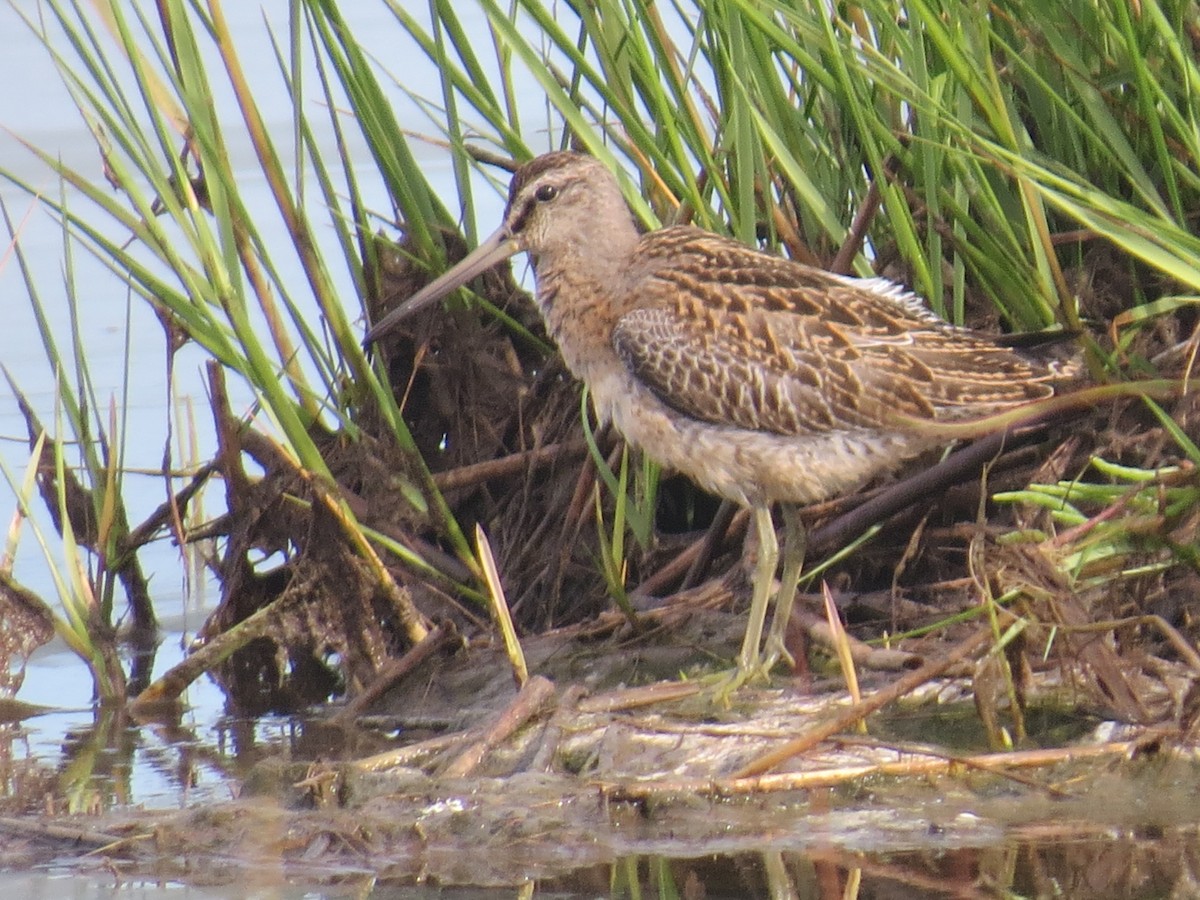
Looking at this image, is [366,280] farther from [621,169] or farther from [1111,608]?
[1111,608]

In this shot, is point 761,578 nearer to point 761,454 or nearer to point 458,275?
point 761,454

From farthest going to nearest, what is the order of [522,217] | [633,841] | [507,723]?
[522,217]
[507,723]
[633,841]

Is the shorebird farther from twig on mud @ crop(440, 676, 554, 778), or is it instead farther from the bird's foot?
twig on mud @ crop(440, 676, 554, 778)

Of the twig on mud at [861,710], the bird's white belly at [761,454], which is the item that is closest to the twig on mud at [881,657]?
the twig on mud at [861,710]

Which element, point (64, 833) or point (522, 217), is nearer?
point (64, 833)

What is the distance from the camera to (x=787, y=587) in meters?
4.59

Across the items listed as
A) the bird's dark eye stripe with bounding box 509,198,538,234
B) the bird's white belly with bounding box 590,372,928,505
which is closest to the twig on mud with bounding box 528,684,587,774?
the bird's white belly with bounding box 590,372,928,505

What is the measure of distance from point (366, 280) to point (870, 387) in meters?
1.59

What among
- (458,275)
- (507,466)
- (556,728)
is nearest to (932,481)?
(556,728)

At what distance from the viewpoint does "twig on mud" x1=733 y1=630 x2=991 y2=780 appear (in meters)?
3.72

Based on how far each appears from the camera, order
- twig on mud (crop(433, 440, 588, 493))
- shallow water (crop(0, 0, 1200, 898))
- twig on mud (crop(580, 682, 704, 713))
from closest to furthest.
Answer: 1. shallow water (crop(0, 0, 1200, 898))
2. twig on mud (crop(580, 682, 704, 713))
3. twig on mud (crop(433, 440, 588, 493))

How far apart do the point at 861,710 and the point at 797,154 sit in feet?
5.22

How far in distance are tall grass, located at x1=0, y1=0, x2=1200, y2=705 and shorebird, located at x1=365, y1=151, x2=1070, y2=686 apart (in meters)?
0.17

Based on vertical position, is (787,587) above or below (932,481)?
below
